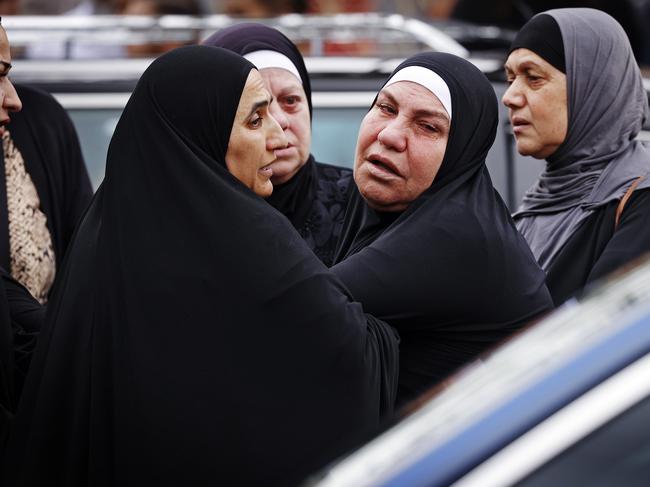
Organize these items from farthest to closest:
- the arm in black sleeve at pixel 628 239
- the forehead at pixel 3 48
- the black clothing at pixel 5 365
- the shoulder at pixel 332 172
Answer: the shoulder at pixel 332 172
the forehead at pixel 3 48
the arm in black sleeve at pixel 628 239
the black clothing at pixel 5 365

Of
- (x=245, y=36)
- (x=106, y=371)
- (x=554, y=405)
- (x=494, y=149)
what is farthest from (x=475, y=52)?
(x=554, y=405)

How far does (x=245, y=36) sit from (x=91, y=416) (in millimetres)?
1859

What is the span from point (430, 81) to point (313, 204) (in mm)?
929

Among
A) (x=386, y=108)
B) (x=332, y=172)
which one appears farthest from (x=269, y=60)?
(x=386, y=108)

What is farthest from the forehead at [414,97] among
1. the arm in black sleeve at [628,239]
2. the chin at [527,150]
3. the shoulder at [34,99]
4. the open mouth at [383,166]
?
the shoulder at [34,99]

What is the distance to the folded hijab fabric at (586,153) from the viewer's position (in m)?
3.67

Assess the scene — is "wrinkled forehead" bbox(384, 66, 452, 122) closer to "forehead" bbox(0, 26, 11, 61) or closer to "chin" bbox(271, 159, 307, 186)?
"chin" bbox(271, 159, 307, 186)

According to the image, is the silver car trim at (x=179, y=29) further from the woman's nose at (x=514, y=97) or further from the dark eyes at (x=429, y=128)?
the dark eyes at (x=429, y=128)

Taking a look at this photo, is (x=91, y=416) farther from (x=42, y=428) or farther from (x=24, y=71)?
(x=24, y=71)

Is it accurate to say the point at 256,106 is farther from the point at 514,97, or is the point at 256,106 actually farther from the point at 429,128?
the point at 514,97

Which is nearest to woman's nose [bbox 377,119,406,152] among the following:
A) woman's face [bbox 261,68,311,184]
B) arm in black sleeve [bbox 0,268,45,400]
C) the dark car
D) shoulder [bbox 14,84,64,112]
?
woman's face [bbox 261,68,311,184]

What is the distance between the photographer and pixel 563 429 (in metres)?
1.74

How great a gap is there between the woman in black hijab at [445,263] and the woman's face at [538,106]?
0.63 m

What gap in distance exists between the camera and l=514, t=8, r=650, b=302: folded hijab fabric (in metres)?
3.67
